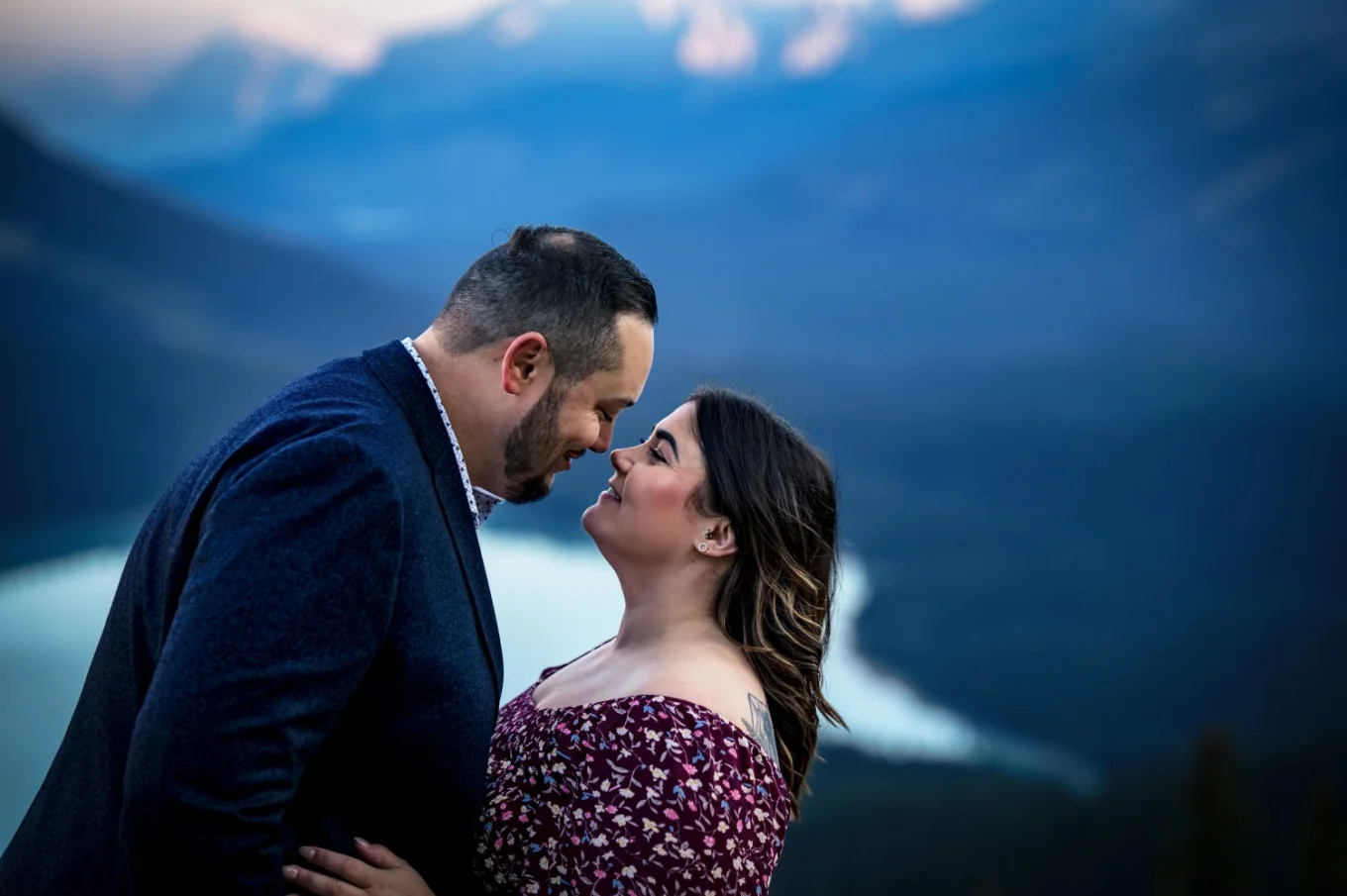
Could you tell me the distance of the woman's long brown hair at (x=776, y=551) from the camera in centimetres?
190

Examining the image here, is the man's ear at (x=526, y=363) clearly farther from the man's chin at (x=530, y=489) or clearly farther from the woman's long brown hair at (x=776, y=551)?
the woman's long brown hair at (x=776, y=551)

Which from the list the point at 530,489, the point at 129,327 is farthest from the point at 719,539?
the point at 129,327

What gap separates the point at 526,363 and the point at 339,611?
47 centimetres

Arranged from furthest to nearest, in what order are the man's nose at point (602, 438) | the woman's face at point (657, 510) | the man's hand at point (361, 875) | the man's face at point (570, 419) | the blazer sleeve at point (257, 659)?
the woman's face at point (657, 510) → the man's nose at point (602, 438) → the man's face at point (570, 419) → the man's hand at point (361, 875) → the blazer sleeve at point (257, 659)

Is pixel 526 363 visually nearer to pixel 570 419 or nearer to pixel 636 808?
pixel 570 419

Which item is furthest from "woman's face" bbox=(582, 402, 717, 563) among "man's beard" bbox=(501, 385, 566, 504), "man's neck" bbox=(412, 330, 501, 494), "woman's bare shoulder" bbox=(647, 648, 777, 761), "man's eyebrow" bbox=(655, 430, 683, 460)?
"man's neck" bbox=(412, 330, 501, 494)

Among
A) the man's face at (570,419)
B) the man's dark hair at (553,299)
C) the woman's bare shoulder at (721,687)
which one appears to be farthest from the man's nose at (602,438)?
the woman's bare shoulder at (721,687)

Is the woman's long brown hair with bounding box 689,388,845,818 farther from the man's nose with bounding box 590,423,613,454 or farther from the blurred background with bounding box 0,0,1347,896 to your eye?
the blurred background with bounding box 0,0,1347,896

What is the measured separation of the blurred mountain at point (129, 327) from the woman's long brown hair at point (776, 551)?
17.3 ft

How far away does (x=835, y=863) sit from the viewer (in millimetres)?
7094

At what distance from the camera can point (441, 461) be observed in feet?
4.70

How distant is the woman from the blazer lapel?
0.26 meters

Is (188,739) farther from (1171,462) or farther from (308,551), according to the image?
(1171,462)

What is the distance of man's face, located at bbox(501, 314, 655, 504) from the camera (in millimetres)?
1562
